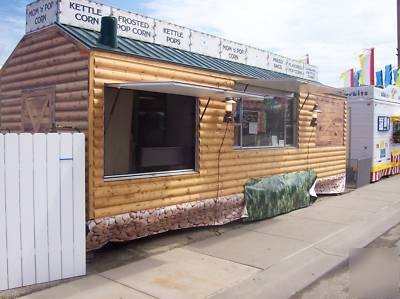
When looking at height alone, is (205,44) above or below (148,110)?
above

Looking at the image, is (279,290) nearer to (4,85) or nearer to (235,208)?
(235,208)

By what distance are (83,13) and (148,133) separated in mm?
2575

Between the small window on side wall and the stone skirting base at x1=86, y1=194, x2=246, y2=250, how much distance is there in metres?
1.72

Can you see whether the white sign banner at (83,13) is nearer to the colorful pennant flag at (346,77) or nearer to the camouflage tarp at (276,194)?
the camouflage tarp at (276,194)

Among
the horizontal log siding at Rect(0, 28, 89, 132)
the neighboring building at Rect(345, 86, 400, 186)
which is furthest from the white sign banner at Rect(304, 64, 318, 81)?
the horizontal log siding at Rect(0, 28, 89, 132)

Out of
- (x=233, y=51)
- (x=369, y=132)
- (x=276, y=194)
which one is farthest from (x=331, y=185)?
(x=233, y=51)

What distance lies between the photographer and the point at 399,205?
10719 millimetres

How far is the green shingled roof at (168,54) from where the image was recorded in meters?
6.10

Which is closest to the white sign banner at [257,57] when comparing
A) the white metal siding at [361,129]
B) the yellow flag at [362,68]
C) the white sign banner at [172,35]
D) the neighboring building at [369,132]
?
the white sign banner at [172,35]

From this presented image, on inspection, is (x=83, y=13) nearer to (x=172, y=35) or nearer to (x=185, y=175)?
(x=172, y=35)

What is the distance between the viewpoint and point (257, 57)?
33.0ft

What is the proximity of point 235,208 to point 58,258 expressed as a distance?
4009mm

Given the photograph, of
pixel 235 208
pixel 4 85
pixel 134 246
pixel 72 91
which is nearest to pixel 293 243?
pixel 235 208

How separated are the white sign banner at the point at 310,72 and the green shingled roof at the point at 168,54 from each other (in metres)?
2.91
